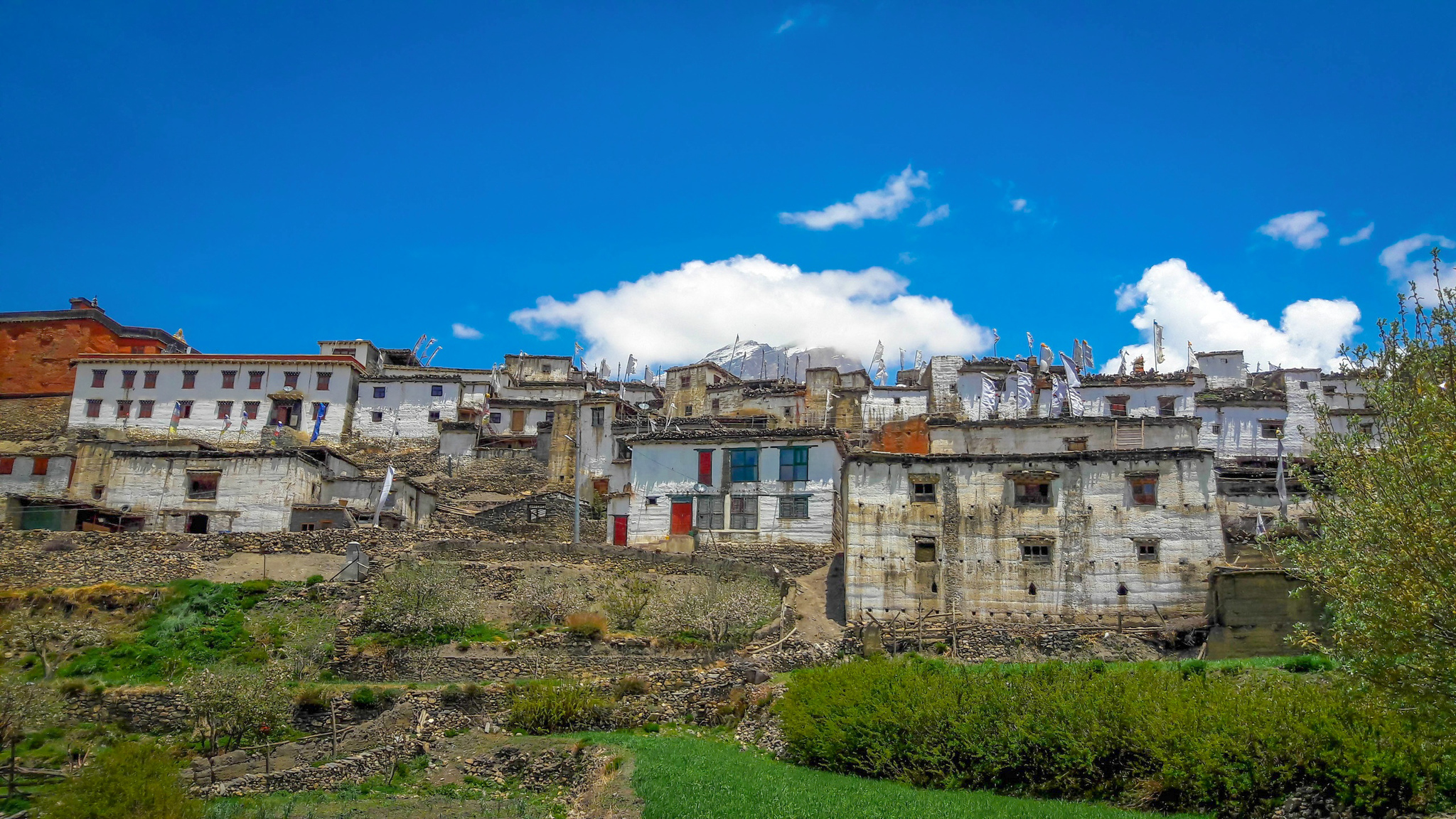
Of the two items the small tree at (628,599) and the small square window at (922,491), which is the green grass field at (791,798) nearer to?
the small tree at (628,599)

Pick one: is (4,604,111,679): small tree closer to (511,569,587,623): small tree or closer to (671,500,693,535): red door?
(511,569,587,623): small tree

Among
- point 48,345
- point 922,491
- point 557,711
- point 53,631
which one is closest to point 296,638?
point 53,631

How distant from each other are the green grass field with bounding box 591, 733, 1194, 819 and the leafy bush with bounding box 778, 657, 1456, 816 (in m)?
0.86

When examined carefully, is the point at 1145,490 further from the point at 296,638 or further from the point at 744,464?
the point at 296,638

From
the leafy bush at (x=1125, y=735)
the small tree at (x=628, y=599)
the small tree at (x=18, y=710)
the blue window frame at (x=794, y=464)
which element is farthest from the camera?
the blue window frame at (x=794, y=464)

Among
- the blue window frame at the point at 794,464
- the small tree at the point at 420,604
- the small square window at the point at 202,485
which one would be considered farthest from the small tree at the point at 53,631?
the blue window frame at the point at 794,464


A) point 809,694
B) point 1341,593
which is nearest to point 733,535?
point 809,694

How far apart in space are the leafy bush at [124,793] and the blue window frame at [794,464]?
27.5 m

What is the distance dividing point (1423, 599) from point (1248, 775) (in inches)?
217

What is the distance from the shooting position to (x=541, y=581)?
3734 centimetres

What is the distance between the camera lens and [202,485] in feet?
151

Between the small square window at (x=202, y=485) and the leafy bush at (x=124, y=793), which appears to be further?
the small square window at (x=202, y=485)

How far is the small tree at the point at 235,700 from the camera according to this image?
83.8 ft

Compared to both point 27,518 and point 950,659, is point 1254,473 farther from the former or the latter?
point 27,518
